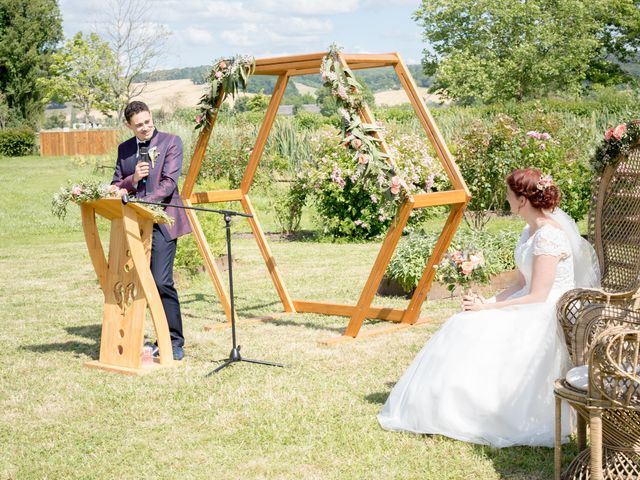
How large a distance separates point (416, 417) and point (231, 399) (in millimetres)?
1449

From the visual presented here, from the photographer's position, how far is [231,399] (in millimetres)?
5723

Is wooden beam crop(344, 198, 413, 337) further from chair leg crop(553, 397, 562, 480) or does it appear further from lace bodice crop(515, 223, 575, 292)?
chair leg crop(553, 397, 562, 480)

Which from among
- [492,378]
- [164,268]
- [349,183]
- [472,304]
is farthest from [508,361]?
[349,183]

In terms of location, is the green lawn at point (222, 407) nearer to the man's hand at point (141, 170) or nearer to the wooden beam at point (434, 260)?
the wooden beam at point (434, 260)

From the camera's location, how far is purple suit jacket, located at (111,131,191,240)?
6.70m

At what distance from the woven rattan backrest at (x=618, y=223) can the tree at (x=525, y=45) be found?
40.8m

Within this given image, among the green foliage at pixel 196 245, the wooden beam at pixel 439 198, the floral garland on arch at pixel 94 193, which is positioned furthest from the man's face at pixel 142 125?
the green foliage at pixel 196 245

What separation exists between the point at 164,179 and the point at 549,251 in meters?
3.16

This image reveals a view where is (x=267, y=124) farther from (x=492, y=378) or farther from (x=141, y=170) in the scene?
(x=492, y=378)

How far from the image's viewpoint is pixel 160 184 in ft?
22.0

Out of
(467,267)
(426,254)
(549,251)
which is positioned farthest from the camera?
(426,254)

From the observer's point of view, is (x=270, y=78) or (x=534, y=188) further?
(x=270, y=78)

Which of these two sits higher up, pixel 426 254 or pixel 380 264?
pixel 380 264

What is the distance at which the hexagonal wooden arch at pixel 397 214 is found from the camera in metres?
7.09
